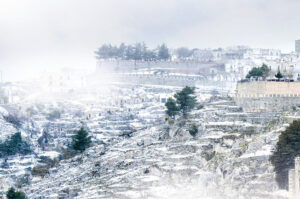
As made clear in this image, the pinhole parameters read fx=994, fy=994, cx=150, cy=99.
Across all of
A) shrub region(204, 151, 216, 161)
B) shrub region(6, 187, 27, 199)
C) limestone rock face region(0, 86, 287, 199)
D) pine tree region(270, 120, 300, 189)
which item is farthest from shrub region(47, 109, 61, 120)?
pine tree region(270, 120, 300, 189)

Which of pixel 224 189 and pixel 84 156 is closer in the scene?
pixel 224 189

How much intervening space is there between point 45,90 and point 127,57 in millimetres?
17168

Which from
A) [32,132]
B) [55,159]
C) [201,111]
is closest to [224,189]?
[201,111]

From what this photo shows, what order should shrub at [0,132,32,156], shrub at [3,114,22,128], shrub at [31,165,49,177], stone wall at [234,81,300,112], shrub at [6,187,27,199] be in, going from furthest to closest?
shrub at [3,114,22,128] → shrub at [0,132,32,156] → shrub at [31,165,49,177] → stone wall at [234,81,300,112] → shrub at [6,187,27,199]

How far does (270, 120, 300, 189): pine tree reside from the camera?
207 ft

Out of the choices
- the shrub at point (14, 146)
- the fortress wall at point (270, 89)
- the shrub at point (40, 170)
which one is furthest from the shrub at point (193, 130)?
the shrub at point (14, 146)

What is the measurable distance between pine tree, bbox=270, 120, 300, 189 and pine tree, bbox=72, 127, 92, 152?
94.5ft

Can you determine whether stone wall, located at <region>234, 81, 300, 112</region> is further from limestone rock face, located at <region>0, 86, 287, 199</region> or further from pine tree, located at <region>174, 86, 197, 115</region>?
pine tree, located at <region>174, 86, 197, 115</region>

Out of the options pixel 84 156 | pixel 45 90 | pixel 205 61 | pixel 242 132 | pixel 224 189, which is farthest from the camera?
pixel 205 61

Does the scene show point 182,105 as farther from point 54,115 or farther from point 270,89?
point 54,115

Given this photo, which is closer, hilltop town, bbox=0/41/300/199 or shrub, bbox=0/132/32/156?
hilltop town, bbox=0/41/300/199

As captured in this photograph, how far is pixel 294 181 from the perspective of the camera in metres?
61.0

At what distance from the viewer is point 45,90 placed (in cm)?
12825

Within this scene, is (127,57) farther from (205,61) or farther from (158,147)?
(158,147)
